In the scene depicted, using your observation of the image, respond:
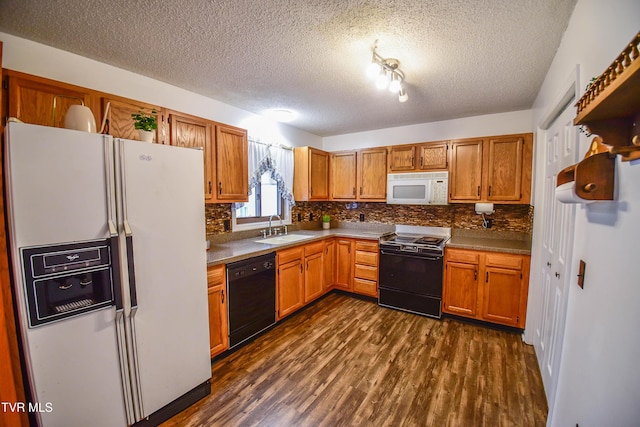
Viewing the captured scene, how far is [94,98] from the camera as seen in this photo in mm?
1821

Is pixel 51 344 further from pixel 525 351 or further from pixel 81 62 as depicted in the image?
pixel 525 351

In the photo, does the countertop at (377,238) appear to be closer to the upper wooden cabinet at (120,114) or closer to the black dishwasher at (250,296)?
the black dishwasher at (250,296)

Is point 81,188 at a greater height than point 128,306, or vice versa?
point 81,188

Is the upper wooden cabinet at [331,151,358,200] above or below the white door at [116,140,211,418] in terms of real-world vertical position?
above

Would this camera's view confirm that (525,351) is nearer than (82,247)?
No

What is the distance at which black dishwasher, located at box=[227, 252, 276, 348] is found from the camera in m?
2.32

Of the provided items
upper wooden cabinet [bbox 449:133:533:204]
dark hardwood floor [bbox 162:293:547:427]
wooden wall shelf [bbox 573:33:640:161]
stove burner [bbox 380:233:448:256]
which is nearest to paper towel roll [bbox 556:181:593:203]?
wooden wall shelf [bbox 573:33:640:161]

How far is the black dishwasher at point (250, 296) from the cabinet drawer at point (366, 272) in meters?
1.37

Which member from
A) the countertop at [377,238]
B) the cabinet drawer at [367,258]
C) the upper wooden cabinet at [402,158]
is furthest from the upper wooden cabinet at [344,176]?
the cabinet drawer at [367,258]

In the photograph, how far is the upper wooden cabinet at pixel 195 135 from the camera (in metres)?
2.25

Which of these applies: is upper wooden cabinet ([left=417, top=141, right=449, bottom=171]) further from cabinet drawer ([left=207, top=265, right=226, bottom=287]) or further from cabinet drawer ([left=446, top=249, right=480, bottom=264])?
cabinet drawer ([left=207, top=265, right=226, bottom=287])

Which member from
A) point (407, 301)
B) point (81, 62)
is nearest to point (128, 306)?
point (81, 62)

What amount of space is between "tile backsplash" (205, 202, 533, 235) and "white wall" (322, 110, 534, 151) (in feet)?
3.10

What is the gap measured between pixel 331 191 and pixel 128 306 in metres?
3.13
